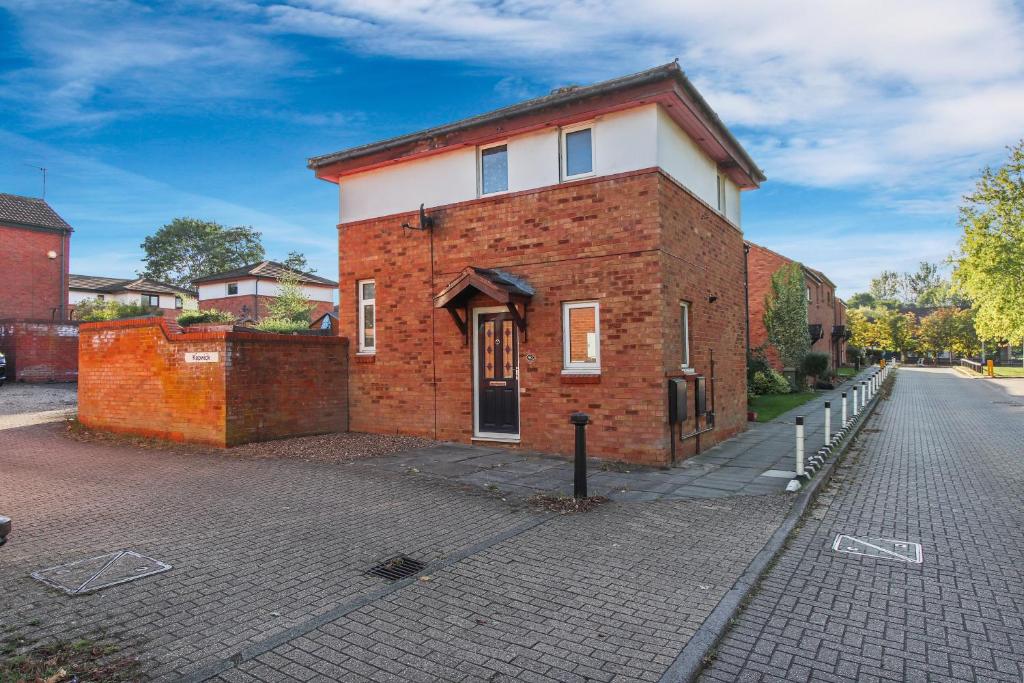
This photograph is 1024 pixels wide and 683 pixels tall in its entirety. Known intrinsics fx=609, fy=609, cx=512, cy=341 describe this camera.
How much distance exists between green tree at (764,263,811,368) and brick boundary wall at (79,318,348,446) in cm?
2019

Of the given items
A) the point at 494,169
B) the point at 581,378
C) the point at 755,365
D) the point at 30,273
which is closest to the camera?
the point at 581,378

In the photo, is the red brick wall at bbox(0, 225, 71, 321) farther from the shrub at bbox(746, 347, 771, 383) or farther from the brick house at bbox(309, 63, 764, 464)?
the shrub at bbox(746, 347, 771, 383)

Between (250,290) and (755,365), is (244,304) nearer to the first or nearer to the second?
(250,290)

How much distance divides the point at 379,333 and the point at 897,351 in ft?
217

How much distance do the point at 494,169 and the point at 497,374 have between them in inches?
144

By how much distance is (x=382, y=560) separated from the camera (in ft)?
16.4

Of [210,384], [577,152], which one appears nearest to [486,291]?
[577,152]

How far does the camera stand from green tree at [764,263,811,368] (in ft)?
84.9

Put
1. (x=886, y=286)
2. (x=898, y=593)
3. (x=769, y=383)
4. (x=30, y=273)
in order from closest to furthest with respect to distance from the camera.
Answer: (x=898, y=593) → (x=769, y=383) → (x=30, y=273) → (x=886, y=286)

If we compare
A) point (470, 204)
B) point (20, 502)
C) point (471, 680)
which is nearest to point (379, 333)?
point (470, 204)

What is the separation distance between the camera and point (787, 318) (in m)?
26.0

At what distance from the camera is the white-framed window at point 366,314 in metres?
12.4

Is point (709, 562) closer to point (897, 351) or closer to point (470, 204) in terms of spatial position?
point (470, 204)

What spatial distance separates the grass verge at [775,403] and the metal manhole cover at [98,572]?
1403 cm
